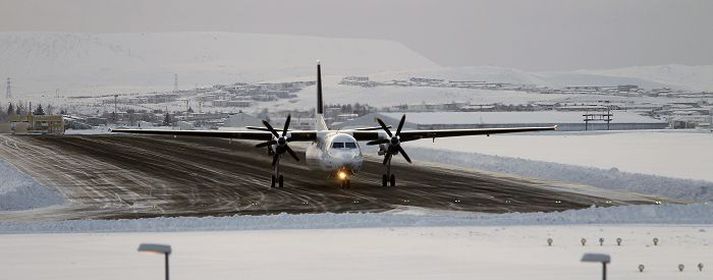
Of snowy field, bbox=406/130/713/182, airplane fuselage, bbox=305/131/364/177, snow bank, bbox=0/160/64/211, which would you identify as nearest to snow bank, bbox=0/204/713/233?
snow bank, bbox=0/160/64/211

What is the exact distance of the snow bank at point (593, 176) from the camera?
48.9 meters

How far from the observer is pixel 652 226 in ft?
113

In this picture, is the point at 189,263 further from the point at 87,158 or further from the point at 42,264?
the point at 87,158

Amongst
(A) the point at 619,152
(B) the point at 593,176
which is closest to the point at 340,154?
(B) the point at 593,176

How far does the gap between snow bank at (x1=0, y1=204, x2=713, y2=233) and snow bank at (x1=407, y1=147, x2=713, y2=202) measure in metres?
11.0

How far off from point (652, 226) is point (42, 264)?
19464 mm

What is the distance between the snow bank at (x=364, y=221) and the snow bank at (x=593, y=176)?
11.0 metres

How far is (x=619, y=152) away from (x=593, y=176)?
25.5 metres

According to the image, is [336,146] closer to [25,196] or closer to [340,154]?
[340,154]

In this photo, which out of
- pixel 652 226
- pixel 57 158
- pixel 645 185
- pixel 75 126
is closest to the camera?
pixel 652 226

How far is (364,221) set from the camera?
35.3 meters

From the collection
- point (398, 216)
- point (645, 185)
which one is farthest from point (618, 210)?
point (645, 185)

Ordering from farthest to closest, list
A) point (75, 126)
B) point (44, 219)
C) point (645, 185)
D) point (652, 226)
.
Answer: point (75, 126) < point (645, 185) < point (44, 219) < point (652, 226)

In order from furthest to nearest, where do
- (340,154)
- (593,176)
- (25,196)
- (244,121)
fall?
1. (244,121)
2. (593,176)
3. (340,154)
4. (25,196)
